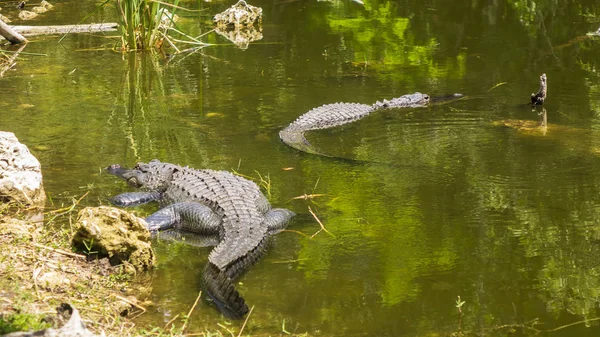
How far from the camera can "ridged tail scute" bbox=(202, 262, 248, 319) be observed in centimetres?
468

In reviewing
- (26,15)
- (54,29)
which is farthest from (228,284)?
(26,15)

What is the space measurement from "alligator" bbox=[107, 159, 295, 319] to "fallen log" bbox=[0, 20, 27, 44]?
5200mm

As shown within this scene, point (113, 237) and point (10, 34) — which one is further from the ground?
point (10, 34)

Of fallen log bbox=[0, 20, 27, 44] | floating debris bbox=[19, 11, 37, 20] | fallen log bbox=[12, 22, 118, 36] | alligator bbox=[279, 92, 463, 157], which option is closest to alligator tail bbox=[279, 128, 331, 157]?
alligator bbox=[279, 92, 463, 157]

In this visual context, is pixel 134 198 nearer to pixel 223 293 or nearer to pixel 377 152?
pixel 223 293

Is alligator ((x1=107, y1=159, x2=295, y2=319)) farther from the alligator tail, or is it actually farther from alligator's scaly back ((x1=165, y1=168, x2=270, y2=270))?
the alligator tail

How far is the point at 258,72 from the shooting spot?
35.8ft

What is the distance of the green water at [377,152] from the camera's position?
4.93 meters

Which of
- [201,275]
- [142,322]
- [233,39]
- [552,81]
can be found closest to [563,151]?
[552,81]

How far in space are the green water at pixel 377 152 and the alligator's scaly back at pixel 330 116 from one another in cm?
13

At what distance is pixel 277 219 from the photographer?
6000mm

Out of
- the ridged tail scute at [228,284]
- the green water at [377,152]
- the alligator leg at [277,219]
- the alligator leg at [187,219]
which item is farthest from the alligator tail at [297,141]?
the ridged tail scute at [228,284]

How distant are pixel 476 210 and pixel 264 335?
237 centimetres

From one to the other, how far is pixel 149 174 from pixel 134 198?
308 millimetres
